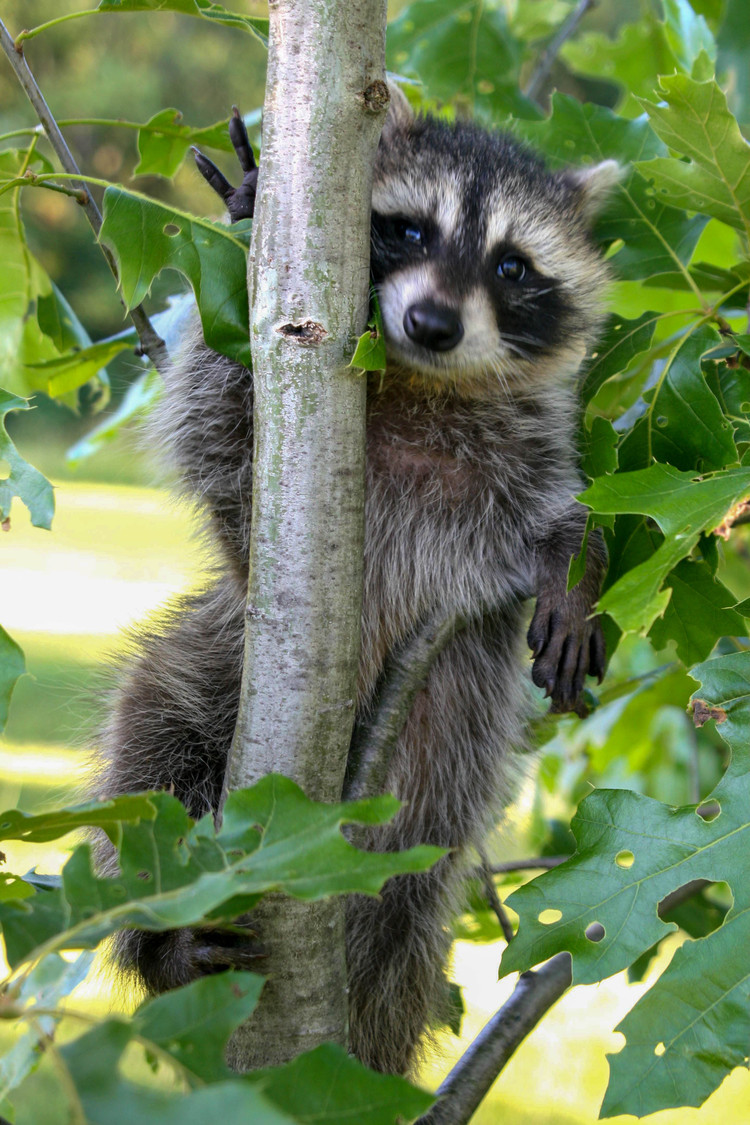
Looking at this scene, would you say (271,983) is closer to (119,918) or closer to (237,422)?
(119,918)

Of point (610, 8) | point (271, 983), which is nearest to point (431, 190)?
point (271, 983)

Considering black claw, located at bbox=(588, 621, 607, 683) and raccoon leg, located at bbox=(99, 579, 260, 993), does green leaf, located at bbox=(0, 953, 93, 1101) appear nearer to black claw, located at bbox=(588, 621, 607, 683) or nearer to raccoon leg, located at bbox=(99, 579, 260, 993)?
raccoon leg, located at bbox=(99, 579, 260, 993)

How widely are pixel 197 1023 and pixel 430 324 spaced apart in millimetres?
1259

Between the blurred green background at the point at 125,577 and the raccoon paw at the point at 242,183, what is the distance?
49 cm

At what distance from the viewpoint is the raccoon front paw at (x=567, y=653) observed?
5.90ft

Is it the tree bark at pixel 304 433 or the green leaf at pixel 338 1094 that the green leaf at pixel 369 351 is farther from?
the green leaf at pixel 338 1094

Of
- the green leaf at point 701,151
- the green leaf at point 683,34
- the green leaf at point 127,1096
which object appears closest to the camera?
the green leaf at point 127,1096

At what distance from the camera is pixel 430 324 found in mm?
1803

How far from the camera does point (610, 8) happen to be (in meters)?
15.1

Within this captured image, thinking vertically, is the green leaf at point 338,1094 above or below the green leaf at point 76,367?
below

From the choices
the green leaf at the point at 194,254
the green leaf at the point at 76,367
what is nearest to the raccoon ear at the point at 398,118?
the green leaf at the point at 76,367

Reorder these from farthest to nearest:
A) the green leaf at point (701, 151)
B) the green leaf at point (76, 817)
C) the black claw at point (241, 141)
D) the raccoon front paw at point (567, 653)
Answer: the raccoon front paw at point (567, 653), the black claw at point (241, 141), the green leaf at point (701, 151), the green leaf at point (76, 817)

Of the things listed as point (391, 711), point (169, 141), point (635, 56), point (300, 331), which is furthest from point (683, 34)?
point (391, 711)

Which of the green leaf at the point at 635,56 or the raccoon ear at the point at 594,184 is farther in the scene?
the green leaf at the point at 635,56
